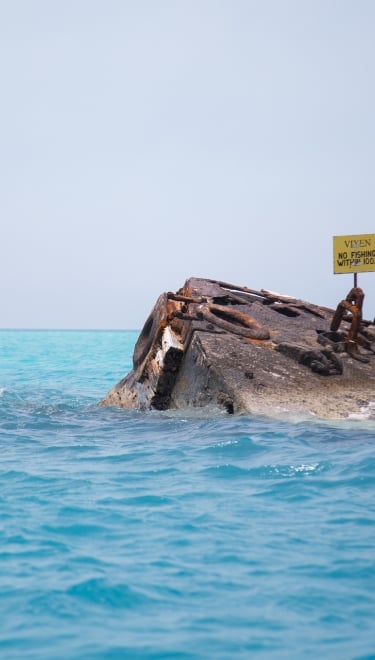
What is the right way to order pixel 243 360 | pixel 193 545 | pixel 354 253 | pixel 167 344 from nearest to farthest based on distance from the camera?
pixel 193 545 → pixel 243 360 → pixel 167 344 → pixel 354 253

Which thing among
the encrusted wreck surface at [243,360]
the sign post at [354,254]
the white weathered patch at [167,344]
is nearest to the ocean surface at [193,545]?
the encrusted wreck surface at [243,360]

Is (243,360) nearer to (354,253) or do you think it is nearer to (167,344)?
(167,344)

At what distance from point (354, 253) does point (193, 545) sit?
6577 mm

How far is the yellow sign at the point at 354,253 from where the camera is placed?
9.99 metres

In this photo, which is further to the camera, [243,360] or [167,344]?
[167,344]

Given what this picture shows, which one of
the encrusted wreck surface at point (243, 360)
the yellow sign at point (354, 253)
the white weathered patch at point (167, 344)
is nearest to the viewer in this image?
the encrusted wreck surface at point (243, 360)

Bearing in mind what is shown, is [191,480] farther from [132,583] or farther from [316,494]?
[132,583]

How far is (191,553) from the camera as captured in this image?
4195 mm

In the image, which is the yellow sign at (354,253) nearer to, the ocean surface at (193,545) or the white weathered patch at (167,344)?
the white weathered patch at (167,344)

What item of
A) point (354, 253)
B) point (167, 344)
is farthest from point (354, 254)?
point (167, 344)

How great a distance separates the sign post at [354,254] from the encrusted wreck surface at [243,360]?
672 millimetres

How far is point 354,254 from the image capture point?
10070 millimetres

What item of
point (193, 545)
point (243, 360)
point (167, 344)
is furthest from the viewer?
point (167, 344)

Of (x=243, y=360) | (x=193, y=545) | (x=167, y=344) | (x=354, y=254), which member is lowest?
(x=193, y=545)
